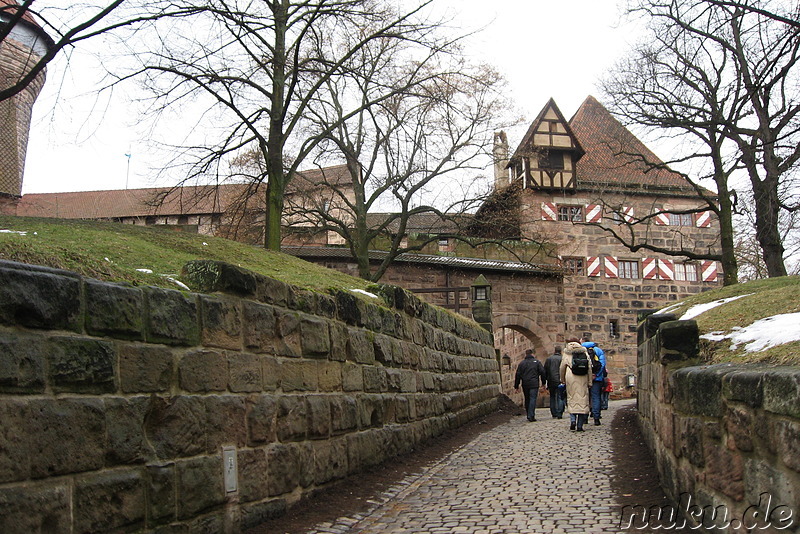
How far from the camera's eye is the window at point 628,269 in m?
35.8

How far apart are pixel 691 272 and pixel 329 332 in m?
33.1

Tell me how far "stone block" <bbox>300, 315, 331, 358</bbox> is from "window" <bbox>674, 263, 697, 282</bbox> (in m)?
32.6

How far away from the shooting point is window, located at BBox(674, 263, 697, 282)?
3622cm

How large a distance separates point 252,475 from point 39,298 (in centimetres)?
217

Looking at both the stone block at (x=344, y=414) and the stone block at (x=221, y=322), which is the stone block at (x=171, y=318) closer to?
the stone block at (x=221, y=322)

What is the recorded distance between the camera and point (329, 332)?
6.57 metres

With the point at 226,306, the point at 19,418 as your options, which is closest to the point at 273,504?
the point at 226,306

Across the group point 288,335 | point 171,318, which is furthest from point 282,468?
point 171,318

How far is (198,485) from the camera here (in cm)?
439

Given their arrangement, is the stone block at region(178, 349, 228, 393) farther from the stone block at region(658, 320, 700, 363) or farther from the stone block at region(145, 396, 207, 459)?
the stone block at region(658, 320, 700, 363)

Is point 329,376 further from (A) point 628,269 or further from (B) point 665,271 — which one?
(B) point 665,271

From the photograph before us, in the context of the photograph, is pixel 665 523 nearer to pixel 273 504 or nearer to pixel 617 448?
pixel 273 504
